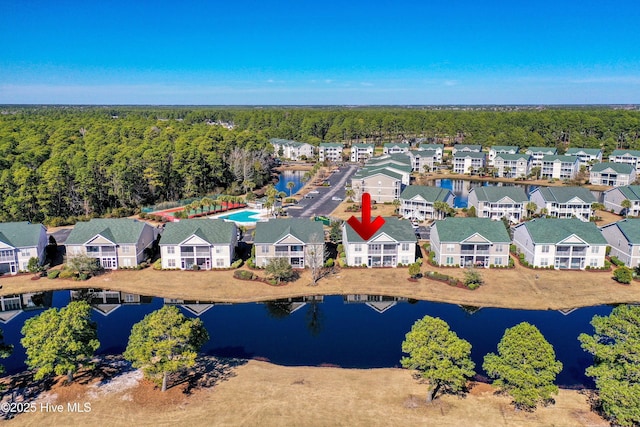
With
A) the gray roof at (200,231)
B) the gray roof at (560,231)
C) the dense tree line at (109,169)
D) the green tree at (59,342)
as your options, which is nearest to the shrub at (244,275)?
the gray roof at (200,231)

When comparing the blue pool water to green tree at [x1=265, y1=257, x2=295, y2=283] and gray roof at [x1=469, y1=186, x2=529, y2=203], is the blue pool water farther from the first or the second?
gray roof at [x1=469, y1=186, x2=529, y2=203]

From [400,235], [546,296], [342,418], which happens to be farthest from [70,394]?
[546,296]

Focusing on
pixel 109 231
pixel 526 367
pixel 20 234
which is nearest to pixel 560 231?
pixel 526 367

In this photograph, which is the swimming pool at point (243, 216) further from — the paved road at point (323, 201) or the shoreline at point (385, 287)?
the shoreline at point (385, 287)

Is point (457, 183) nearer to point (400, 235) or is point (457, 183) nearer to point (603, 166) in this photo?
point (603, 166)

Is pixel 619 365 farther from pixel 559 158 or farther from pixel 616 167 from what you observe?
pixel 559 158

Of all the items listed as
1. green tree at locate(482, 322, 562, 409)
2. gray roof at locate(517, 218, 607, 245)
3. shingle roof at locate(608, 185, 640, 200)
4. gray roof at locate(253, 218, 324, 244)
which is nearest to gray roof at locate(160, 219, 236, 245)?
gray roof at locate(253, 218, 324, 244)
